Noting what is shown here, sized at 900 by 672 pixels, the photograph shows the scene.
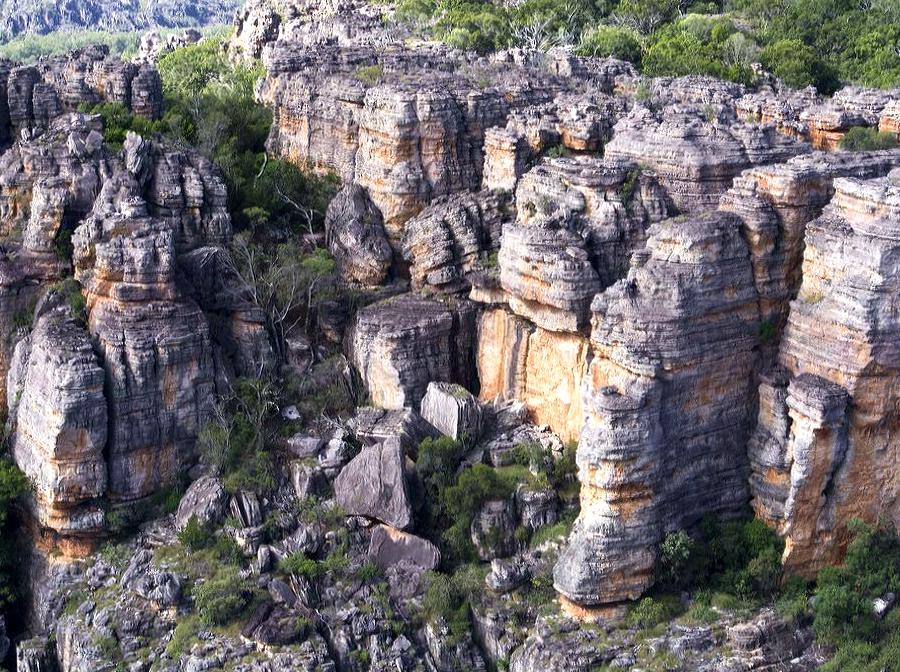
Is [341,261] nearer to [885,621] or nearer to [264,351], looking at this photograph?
[264,351]

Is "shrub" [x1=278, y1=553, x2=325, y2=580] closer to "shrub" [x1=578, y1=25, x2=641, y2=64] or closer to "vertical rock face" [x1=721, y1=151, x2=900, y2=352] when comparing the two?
"vertical rock face" [x1=721, y1=151, x2=900, y2=352]

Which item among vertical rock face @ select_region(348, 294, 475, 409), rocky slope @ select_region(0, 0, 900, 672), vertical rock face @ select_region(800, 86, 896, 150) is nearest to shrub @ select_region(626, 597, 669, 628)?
rocky slope @ select_region(0, 0, 900, 672)

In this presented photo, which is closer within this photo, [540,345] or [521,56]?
[540,345]

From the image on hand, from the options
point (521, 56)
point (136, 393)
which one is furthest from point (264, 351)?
point (521, 56)

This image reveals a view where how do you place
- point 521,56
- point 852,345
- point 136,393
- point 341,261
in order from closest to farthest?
point 852,345 < point 136,393 < point 341,261 < point 521,56

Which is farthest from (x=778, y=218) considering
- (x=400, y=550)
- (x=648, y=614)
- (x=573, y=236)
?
(x=400, y=550)

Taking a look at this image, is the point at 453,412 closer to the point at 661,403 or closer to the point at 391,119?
the point at 661,403
